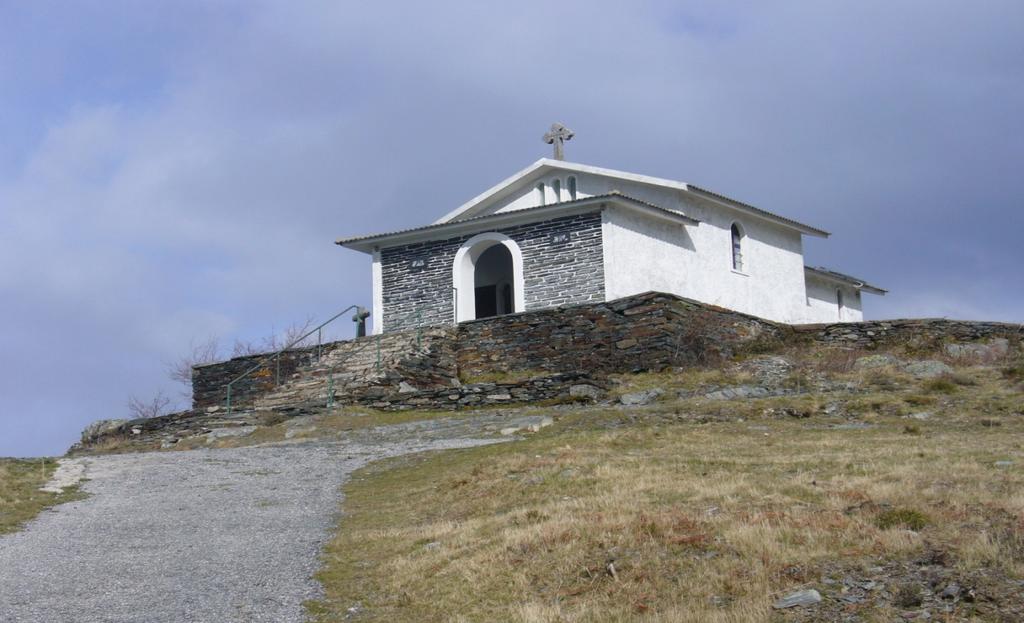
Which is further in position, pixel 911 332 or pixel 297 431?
pixel 911 332

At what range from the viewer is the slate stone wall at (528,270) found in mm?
29781

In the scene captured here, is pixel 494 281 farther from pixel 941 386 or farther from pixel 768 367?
pixel 941 386

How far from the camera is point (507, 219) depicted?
101 ft

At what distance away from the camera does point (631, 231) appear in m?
30.2

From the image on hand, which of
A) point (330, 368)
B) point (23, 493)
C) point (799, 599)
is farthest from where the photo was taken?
point (330, 368)

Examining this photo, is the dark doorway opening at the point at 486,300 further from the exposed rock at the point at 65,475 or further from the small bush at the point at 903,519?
the small bush at the point at 903,519

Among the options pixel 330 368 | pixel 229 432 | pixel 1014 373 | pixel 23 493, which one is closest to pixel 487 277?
pixel 330 368

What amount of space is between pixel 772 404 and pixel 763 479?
24.8ft

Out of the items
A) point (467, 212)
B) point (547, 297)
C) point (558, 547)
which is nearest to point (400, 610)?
point (558, 547)

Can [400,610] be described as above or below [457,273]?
below

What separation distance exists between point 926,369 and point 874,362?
1.30 m

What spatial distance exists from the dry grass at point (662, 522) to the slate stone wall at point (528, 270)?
11.7 m

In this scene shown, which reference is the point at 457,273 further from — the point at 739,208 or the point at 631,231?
the point at 739,208

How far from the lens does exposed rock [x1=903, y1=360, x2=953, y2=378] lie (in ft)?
76.5
